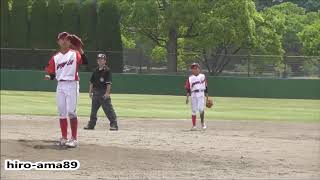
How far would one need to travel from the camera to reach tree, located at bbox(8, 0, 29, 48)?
34844 millimetres

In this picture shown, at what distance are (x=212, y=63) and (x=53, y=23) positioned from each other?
9719mm

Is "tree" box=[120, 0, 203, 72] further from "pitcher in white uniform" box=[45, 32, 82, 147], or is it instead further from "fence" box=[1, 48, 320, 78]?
"pitcher in white uniform" box=[45, 32, 82, 147]

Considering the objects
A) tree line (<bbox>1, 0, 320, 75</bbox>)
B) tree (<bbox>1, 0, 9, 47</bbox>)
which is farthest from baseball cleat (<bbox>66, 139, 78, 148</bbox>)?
tree (<bbox>1, 0, 9, 47</bbox>)

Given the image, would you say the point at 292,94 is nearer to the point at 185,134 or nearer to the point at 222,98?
the point at 222,98

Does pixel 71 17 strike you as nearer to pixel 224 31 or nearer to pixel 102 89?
pixel 224 31

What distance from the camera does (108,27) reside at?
36.0 m

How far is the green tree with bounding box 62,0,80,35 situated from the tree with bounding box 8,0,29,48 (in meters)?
2.21

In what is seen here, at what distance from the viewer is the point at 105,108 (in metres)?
12.2

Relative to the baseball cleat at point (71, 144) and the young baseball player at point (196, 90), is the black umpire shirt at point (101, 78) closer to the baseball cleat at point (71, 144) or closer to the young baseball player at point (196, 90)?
the young baseball player at point (196, 90)

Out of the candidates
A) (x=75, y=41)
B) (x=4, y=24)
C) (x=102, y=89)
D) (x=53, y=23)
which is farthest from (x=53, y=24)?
(x=75, y=41)

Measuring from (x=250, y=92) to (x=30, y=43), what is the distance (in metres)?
13.3

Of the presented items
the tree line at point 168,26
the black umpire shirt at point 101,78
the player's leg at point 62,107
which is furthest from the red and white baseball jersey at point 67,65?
the tree line at point 168,26

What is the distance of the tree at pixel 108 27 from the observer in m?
35.3

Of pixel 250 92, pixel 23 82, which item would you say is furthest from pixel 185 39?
pixel 23 82
